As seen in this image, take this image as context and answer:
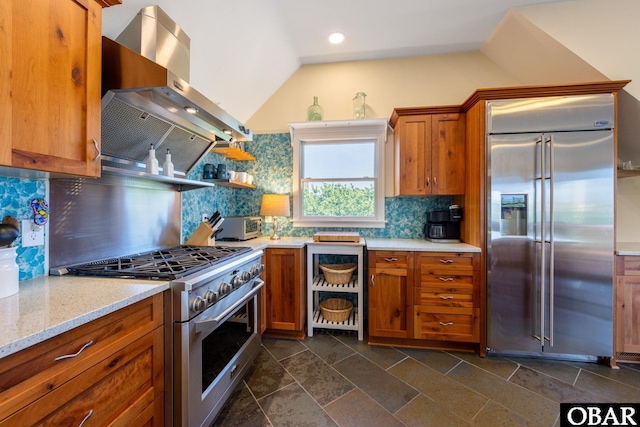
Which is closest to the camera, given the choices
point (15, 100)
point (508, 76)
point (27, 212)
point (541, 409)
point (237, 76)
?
point (15, 100)

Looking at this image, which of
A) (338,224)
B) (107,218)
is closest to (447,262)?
(338,224)

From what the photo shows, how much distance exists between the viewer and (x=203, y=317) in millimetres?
1311

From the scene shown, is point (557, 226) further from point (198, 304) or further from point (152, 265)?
point (152, 265)

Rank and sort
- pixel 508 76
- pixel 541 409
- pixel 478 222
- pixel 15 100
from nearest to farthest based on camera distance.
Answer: pixel 15 100
pixel 541 409
pixel 478 222
pixel 508 76

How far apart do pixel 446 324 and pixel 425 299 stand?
10.8 inches

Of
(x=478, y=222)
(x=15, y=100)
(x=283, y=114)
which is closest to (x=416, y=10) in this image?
(x=283, y=114)

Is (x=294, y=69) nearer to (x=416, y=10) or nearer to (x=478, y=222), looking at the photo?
(x=416, y=10)

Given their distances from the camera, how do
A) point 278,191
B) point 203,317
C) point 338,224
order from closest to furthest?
1. point 203,317
2. point 338,224
3. point 278,191

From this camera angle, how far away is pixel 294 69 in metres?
3.00

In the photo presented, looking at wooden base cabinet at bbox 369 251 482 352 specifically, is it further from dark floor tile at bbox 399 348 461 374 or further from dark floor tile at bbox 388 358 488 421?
dark floor tile at bbox 388 358 488 421

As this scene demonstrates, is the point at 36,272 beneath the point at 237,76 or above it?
A: beneath

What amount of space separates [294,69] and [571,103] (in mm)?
2678

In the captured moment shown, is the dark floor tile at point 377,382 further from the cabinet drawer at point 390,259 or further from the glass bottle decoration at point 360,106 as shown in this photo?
the glass bottle decoration at point 360,106

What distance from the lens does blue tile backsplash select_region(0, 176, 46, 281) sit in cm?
114
